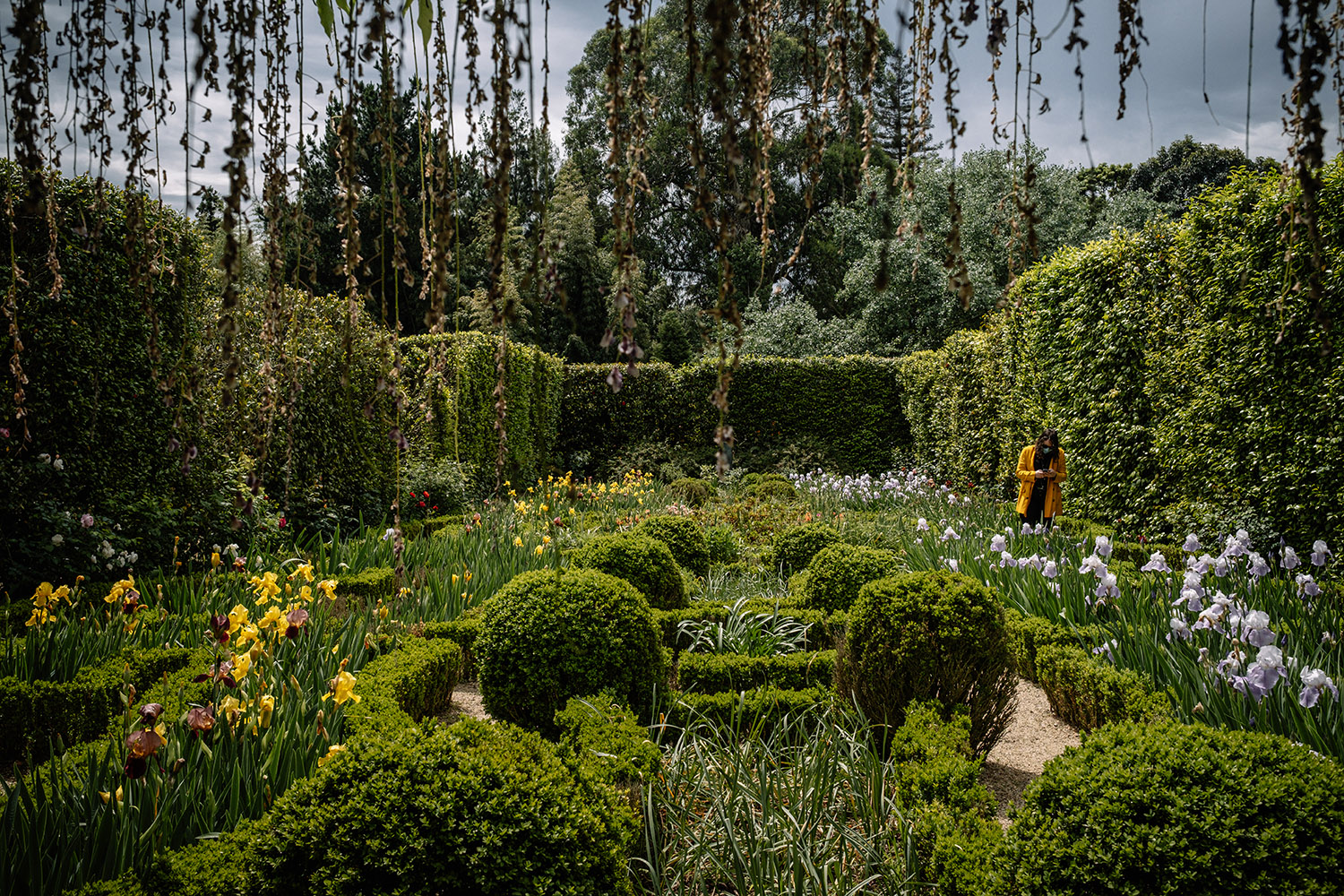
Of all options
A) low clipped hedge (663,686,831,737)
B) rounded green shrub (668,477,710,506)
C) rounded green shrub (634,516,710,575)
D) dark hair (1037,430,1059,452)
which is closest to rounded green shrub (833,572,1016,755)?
low clipped hedge (663,686,831,737)

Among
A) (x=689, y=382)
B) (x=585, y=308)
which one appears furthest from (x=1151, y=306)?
(x=585, y=308)

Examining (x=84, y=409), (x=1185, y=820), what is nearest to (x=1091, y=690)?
(x=1185, y=820)

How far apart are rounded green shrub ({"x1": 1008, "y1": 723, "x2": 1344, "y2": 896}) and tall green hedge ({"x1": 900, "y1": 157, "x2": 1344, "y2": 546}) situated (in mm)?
2733

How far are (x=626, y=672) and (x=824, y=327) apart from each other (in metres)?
17.8

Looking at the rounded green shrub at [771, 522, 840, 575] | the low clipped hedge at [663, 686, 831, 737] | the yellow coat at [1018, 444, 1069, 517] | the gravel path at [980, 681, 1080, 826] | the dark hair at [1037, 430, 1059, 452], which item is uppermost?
the dark hair at [1037, 430, 1059, 452]

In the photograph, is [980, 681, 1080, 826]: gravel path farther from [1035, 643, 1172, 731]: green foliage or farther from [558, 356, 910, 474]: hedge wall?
[558, 356, 910, 474]: hedge wall

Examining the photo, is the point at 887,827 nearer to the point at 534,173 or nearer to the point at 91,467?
the point at 534,173

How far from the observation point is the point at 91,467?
5.21m

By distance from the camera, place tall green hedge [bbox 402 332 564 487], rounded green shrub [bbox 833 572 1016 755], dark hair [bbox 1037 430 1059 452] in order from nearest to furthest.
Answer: rounded green shrub [bbox 833 572 1016 755] < dark hair [bbox 1037 430 1059 452] < tall green hedge [bbox 402 332 564 487]

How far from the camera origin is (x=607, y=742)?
2855 millimetres

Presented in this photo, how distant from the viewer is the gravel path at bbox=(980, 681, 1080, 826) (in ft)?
11.4

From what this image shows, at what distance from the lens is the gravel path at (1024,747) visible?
11.4ft

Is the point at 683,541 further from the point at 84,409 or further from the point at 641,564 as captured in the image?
the point at 84,409

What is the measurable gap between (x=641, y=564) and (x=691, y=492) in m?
6.00
